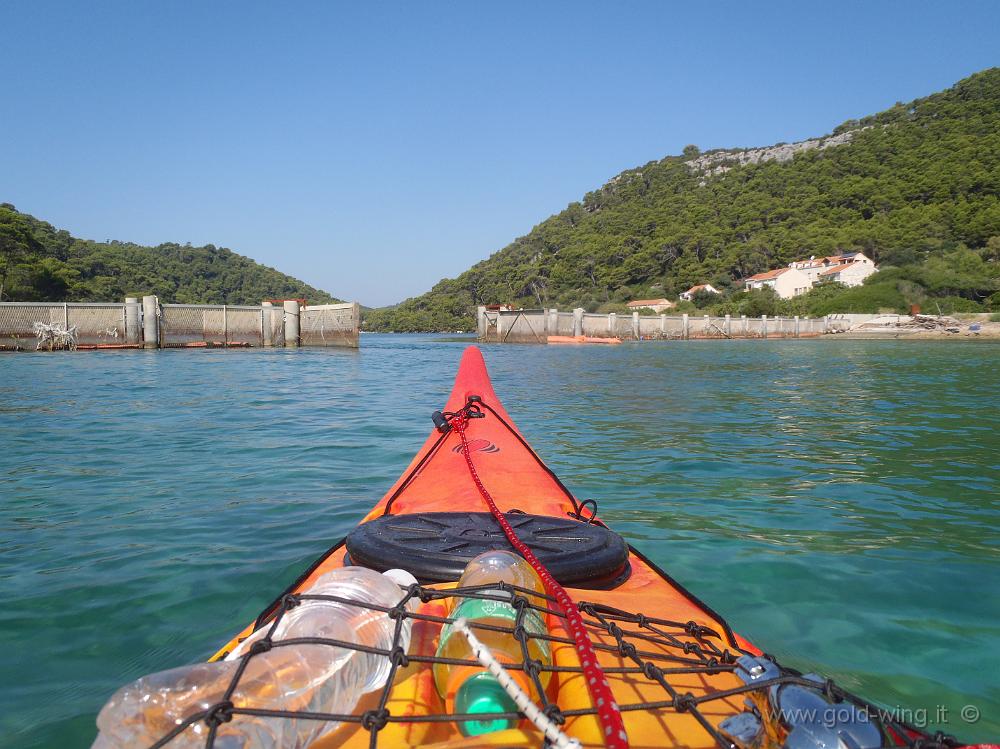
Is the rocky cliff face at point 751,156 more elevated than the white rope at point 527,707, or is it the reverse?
the rocky cliff face at point 751,156

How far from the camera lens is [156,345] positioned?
85.1 feet

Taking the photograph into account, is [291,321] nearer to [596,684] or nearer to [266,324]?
[266,324]

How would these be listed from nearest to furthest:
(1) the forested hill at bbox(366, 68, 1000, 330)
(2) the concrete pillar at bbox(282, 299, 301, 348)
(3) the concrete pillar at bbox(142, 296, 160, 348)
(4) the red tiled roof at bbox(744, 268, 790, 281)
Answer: (3) the concrete pillar at bbox(142, 296, 160, 348)
(2) the concrete pillar at bbox(282, 299, 301, 348)
(1) the forested hill at bbox(366, 68, 1000, 330)
(4) the red tiled roof at bbox(744, 268, 790, 281)

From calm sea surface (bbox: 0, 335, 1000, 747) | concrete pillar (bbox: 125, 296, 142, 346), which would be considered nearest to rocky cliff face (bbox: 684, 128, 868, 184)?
concrete pillar (bbox: 125, 296, 142, 346)

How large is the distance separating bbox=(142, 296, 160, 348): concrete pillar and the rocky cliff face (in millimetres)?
98479

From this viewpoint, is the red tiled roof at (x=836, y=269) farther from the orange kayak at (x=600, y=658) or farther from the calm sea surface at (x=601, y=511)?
the orange kayak at (x=600, y=658)

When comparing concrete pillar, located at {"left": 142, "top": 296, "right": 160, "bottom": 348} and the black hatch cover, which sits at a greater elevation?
concrete pillar, located at {"left": 142, "top": 296, "right": 160, "bottom": 348}

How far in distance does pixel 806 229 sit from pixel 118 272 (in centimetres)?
7809

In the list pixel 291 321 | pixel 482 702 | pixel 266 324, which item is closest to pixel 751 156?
pixel 291 321

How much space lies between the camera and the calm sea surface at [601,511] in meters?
2.28

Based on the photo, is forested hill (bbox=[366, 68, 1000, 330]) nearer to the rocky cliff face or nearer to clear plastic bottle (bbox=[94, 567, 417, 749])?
the rocky cliff face

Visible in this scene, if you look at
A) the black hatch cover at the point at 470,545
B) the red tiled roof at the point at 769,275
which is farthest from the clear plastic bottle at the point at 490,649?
the red tiled roof at the point at 769,275

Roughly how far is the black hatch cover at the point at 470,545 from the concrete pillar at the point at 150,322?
27.1 m

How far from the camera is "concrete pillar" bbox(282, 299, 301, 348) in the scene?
2952 cm
